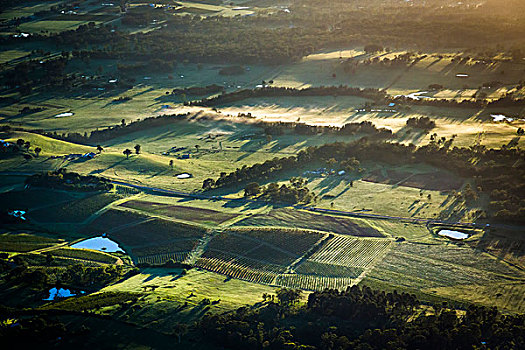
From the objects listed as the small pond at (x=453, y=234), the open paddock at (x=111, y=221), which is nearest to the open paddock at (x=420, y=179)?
the small pond at (x=453, y=234)

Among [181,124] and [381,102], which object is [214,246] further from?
[381,102]

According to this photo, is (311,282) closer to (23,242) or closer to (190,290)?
(190,290)

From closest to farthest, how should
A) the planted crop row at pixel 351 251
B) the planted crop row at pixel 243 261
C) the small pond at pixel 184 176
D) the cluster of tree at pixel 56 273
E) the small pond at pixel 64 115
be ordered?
A: the cluster of tree at pixel 56 273 < the planted crop row at pixel 351 251 < the planted crop row at pixel 243 261 < the small pond at pixel 184 176 < the small pond at pixel 64 115

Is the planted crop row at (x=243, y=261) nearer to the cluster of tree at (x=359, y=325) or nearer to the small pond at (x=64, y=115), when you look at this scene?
the cluster of tree at (x=359, y=325)

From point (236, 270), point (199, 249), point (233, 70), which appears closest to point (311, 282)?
point (236, 270)

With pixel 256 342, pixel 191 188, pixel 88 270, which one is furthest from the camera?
pixel 191 188

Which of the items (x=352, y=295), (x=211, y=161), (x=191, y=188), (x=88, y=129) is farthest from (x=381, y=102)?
(x=352, y=295)

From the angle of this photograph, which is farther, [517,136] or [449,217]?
[517,136]
